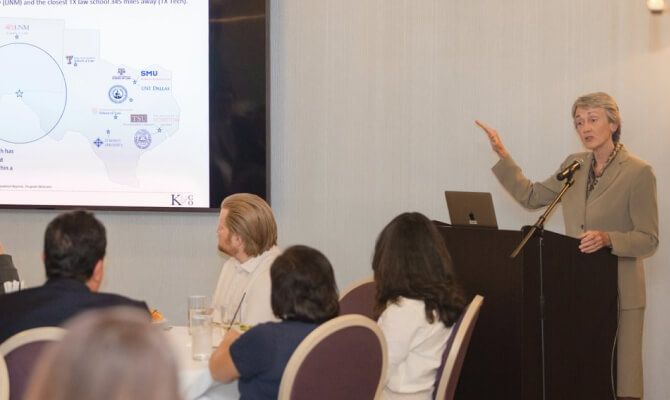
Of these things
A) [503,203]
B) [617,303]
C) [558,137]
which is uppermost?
[558,137]

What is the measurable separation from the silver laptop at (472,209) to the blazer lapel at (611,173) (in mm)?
486

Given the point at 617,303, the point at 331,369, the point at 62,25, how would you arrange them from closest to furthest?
1. the point at 331,369
2. the point at 617,303
3. the point at 62,25

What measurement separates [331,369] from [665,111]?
2.95 m

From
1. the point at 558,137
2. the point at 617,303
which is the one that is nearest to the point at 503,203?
the point at 558,137

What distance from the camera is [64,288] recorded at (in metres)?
2.50

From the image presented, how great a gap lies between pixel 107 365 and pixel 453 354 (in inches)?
83.5

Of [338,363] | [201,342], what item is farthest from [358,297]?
[338,363]

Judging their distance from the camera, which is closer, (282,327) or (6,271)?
(282,327)

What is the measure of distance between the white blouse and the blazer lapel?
1.17m

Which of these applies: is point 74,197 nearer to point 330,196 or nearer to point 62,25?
point 62,25

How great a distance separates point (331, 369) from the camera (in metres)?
2.62

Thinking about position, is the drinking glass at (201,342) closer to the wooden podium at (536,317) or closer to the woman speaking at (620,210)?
the wooden podium at (536,317)

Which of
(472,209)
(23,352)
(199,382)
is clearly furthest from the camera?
(472,209)

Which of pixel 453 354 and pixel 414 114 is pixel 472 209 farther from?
pixel 414 114
